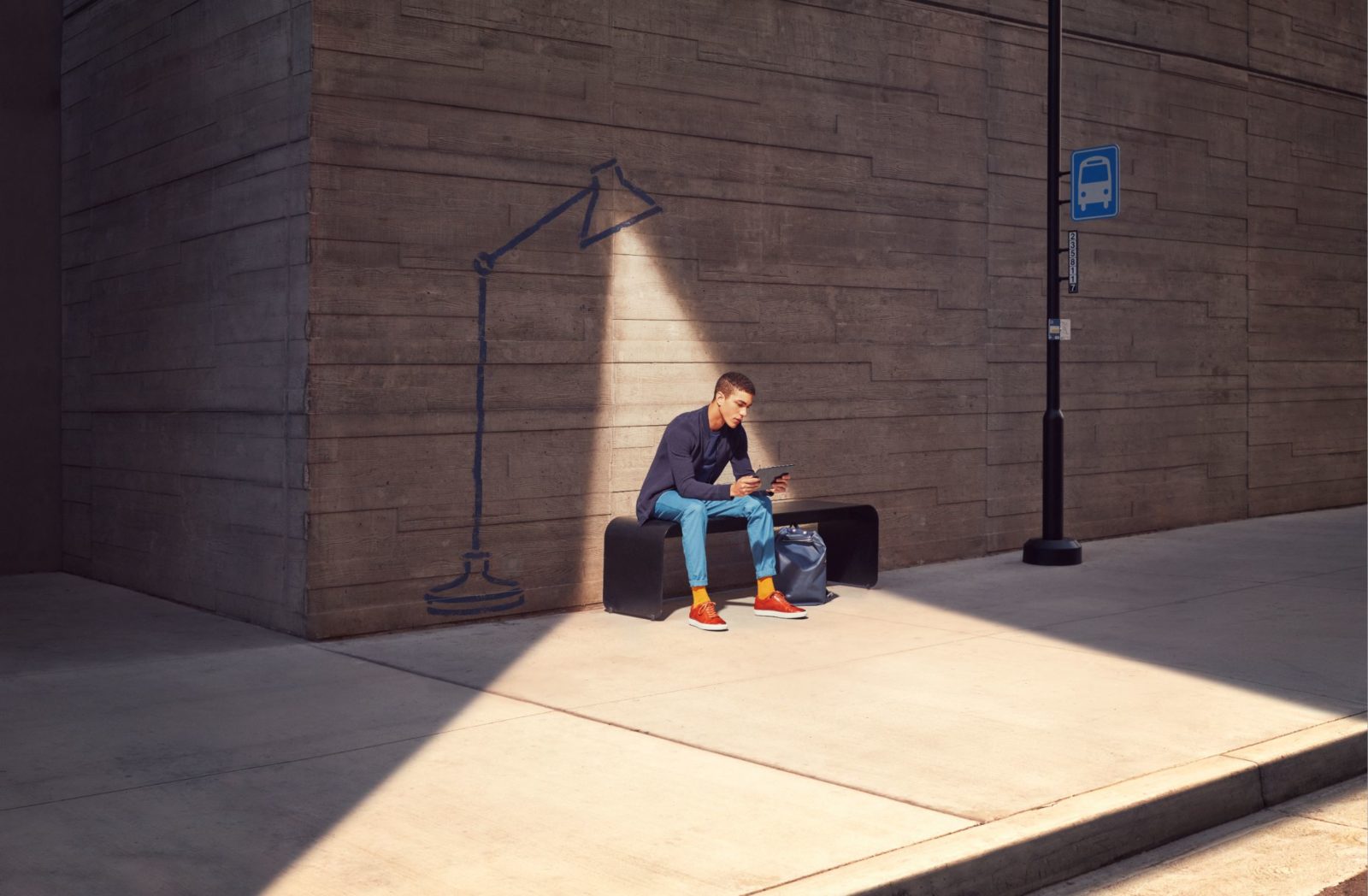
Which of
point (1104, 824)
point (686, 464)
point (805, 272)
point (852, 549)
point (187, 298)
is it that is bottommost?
point (1104, 824)

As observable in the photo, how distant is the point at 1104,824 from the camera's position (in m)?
4.66

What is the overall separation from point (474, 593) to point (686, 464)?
1446mm

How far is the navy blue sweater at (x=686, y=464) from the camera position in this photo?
27.4 feet

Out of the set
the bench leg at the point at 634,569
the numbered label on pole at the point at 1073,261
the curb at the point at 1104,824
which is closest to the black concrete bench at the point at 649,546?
the bench leg at the point at 634,569

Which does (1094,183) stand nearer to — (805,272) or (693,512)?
(805,272)

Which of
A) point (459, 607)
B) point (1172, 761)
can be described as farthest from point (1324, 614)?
point (459, 607)

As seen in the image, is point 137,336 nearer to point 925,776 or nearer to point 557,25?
point 557,25

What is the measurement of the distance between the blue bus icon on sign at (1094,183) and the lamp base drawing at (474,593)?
517 centimetres

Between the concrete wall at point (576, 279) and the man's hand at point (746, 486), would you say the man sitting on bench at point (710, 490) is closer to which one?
the man's hand at point (746, 486)

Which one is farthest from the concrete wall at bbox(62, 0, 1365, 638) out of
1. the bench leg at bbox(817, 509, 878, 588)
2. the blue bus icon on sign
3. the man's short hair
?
the man's short hair

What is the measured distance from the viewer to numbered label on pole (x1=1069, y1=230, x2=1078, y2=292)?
1053 centimetres

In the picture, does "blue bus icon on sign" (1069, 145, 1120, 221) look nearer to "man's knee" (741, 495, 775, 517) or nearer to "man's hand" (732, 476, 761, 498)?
"man's knee" (741, 495, 775, 517)

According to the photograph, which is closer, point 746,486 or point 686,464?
point 746,486

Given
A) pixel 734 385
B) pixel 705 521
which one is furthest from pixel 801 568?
pixel 734 385
